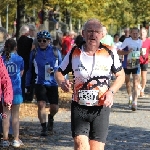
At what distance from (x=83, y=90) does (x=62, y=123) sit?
5.21m

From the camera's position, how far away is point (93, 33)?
5.60 m

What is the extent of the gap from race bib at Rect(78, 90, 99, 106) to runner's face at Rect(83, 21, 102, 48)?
1.70 ft

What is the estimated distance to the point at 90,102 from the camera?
566 centimetres

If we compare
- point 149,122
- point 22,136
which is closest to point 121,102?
point 149,122

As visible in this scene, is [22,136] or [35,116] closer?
[22,136]

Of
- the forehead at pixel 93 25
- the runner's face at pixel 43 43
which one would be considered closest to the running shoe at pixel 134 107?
the runner's face at pixel 43 43

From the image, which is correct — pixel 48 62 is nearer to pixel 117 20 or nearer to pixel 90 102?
pixel 90 102

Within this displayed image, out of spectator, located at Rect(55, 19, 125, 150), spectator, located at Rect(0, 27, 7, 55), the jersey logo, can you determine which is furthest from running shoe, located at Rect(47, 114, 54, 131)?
spectator, located at Rect(55, 19, 125, 150)

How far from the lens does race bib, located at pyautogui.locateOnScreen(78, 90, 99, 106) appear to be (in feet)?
18.4

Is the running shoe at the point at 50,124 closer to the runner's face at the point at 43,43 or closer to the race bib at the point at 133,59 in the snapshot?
the runner's face at the point at 43,43

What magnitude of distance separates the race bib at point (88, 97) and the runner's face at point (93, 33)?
0.52 metres

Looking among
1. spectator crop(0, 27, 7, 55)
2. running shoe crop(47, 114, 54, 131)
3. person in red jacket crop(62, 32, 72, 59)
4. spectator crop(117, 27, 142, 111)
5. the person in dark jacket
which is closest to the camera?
spectator crop(0, 27, 7, 55)

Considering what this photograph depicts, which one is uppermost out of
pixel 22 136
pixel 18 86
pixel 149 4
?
pixel 149 4

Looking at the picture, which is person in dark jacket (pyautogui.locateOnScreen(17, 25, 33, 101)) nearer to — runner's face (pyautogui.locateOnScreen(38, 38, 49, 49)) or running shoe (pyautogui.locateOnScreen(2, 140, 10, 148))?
runner's face (pyautogui.locateOnScreen(38, 38, 49, 49))
